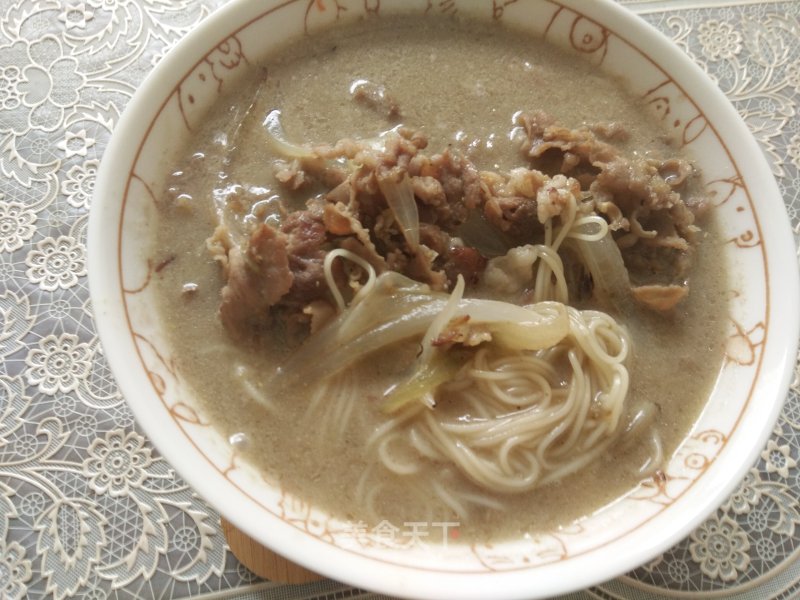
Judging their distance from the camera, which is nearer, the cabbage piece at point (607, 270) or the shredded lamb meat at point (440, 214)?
the shredded lamb meat at point (440, 214)

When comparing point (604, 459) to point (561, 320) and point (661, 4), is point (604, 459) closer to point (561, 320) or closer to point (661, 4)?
point (561, 320)

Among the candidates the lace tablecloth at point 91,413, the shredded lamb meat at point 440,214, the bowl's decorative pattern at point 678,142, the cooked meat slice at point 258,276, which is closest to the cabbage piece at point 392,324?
the shredded lamb meat at point 440,214

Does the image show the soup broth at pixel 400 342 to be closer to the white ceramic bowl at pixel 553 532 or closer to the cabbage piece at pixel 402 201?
the white ceramic bowl at pixel 553 532

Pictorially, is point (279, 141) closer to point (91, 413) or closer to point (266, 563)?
point (91, 413)

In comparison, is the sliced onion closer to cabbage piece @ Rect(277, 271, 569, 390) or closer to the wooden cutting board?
cabbage piece @ Rect(277, 271, 569, 390)

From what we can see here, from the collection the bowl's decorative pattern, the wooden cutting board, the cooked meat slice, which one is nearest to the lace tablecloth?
the wooden cutting board

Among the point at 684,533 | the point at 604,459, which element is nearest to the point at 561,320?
the point at 604,459
